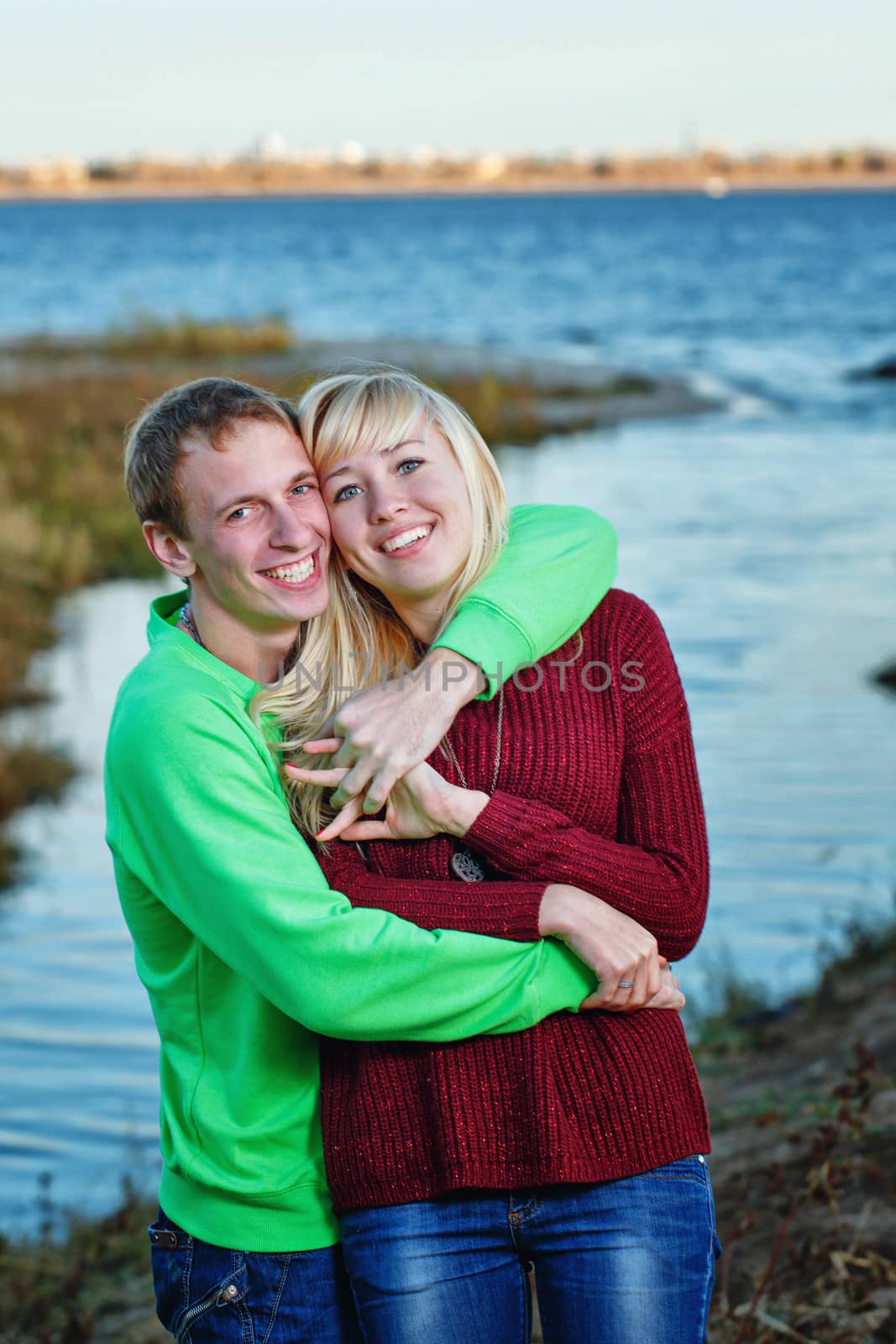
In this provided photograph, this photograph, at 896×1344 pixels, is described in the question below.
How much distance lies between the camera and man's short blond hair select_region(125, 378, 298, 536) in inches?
98.0

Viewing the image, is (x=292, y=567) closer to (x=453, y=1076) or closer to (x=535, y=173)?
(x=453, y=1076)

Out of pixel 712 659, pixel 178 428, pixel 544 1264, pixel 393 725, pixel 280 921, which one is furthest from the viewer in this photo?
pixel 712 659

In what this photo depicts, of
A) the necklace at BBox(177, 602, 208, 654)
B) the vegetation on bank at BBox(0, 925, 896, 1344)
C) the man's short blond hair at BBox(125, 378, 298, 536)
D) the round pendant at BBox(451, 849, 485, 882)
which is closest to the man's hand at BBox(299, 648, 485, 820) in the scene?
the round pendant at BBox(451, 849, 485, 882)

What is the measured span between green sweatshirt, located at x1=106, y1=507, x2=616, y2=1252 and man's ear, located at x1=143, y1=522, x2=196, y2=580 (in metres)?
0.14

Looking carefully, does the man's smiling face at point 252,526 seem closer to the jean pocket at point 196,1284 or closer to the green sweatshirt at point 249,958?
the green sweatshirt at point 249,958

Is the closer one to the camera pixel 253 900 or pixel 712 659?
pixel 253 900

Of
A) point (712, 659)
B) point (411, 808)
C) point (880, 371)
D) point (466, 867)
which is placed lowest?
point (880, 371)

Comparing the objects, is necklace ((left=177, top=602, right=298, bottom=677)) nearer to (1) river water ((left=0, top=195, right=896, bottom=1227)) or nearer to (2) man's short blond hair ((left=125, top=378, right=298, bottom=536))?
(2) man's short blond hair ((left=125, top=378, right=298, bottom=536))

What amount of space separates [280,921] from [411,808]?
1.12ft

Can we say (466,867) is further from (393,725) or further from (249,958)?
(249,958)

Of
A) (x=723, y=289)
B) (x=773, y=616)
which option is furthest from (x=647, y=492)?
(x=723, y=289)

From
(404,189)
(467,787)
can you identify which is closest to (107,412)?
(467,787)

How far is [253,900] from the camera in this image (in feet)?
7.03

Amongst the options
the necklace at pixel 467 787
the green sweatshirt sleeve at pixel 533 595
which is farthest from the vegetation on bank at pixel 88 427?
the necklace at pixel 467 787
